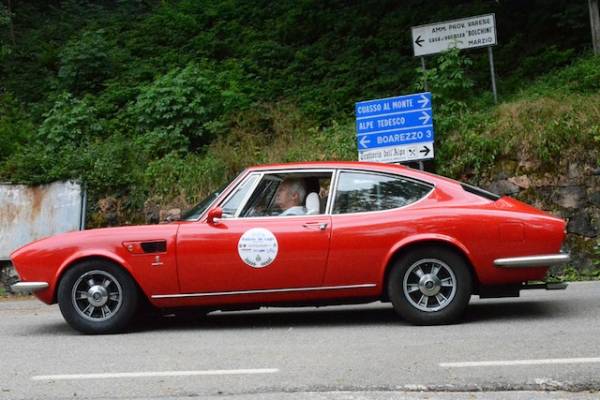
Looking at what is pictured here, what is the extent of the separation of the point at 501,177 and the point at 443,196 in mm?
5980

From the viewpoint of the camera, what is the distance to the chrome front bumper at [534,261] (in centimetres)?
728

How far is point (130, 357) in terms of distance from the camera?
6723 mm

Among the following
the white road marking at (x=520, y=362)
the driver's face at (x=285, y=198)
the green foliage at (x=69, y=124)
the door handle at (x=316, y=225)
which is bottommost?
the white road marking at (x=520, y=362)

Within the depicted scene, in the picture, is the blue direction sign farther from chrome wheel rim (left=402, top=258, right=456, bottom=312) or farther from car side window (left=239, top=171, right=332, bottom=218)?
chrome wheel rim (left=402, top=258, right=456, bottom=312)

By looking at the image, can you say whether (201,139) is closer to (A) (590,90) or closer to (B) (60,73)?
(B) (60,73)

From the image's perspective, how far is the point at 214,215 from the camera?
7676 mm

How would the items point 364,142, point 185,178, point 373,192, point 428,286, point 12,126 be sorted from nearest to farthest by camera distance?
point 428,286 → point 373,192 → point 364,142 → point 185,178 → point 12,126

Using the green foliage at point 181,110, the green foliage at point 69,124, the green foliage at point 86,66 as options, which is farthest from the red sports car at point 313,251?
the green foliage at point 86,66

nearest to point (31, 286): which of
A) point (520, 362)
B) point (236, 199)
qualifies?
point (236, 199)

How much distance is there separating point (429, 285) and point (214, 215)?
1987 millimetres

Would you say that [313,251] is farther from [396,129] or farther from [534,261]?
[396,129]

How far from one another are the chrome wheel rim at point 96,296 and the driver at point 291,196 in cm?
166

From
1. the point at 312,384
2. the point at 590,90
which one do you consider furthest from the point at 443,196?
the point at 590,90

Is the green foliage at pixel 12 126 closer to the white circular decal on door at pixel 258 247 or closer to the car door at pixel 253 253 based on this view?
the car door at pixel 253 253
